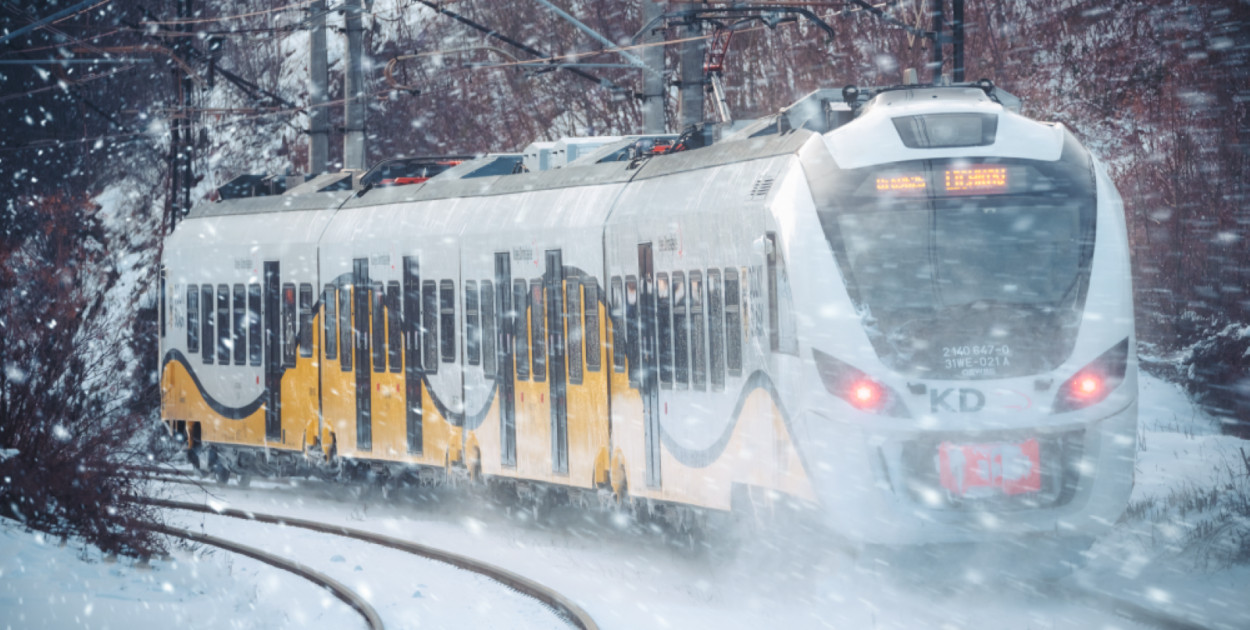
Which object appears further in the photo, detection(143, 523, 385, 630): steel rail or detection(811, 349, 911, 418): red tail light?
detection(143, 523, 385, 630): steel rail

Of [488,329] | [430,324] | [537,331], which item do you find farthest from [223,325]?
[537,331]

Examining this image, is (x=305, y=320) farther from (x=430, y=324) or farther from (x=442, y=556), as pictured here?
(x=442, y=556)

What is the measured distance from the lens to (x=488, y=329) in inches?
593

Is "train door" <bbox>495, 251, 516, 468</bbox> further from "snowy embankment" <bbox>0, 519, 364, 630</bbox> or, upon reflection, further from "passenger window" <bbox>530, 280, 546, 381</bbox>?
"snowy embankment" <bbox>0, 519, 364, 630</bbox>

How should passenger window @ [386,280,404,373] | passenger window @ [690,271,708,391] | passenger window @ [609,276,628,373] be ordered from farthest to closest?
passenger window @ [386,280,404,373]
passenger window @ [609,276,628,373]
passenger window @ [690,271,708,391]

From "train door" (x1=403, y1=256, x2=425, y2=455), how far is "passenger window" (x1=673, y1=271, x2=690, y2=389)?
4.86 meters

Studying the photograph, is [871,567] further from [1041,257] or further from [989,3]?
[989,3]

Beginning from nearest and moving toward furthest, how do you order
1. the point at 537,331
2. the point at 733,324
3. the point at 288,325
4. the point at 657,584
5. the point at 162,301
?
the point at 733,324
the point at 657,584
the point at 537,331
the point at 288,325
the point at 162,301

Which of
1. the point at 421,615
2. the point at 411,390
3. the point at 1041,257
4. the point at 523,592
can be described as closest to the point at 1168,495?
the point at 1041,257

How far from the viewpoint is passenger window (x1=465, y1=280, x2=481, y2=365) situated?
50.1 ft

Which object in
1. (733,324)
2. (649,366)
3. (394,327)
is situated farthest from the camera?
(394,327)

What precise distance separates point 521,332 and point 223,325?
7242 millimetres

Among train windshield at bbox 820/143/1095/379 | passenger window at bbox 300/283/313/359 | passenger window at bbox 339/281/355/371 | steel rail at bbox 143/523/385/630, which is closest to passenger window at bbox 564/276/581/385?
steel rail at bbox 143/523/385/630

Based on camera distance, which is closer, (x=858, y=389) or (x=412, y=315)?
(x=858, y=389)
